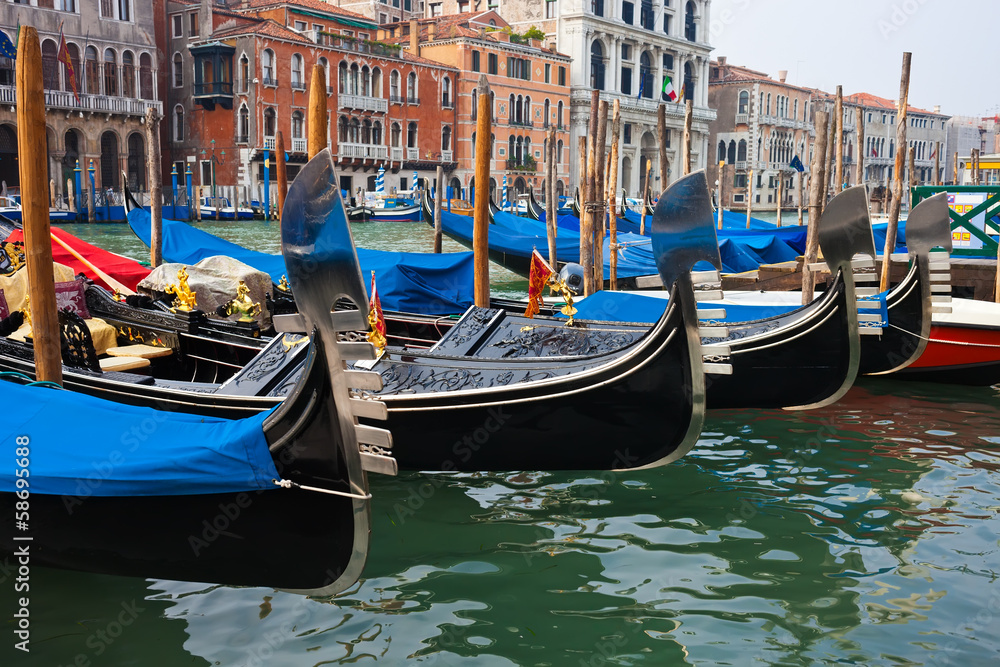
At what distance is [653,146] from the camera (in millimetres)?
28031

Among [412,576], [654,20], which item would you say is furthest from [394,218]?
[412,576]

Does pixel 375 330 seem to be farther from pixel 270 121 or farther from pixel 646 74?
pixel 646 74

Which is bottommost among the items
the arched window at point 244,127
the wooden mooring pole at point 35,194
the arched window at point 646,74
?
the wooden mooring pole at point 35,194

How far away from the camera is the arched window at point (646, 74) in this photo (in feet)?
93.5

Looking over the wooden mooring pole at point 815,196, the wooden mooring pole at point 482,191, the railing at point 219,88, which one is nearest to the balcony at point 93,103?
the railing at point 219,88

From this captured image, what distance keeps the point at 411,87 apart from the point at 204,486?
69.0 feet

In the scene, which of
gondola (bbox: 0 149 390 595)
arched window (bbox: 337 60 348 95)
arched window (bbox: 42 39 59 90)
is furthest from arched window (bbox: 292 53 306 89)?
gondola (bbox: 0 149 390 595)

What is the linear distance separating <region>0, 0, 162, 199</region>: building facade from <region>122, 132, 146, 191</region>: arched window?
0.02m

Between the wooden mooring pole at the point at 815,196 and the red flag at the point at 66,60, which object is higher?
the red flag at the point at 66,60

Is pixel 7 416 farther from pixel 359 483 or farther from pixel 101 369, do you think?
pixel 101 369

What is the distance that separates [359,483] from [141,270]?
13.8 ft

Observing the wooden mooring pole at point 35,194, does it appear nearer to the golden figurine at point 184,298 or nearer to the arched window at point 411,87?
the golden figurine at point 184,298

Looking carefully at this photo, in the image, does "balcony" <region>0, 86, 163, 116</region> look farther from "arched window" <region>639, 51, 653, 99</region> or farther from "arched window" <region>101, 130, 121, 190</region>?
"arched window" <region>639, 51, 653, 99</region>

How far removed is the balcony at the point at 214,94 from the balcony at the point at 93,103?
0.91 m
